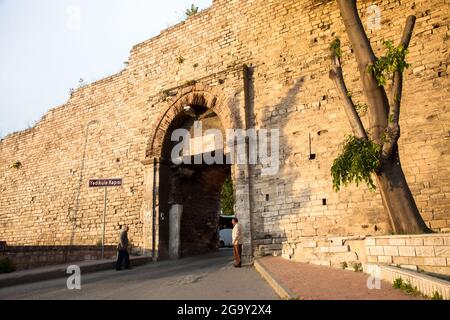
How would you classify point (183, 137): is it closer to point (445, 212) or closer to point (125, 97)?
point (125, 97)

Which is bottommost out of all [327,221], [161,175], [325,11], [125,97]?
[327,221]

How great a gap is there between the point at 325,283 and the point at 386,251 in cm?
124

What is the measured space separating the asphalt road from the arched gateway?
2.47 m

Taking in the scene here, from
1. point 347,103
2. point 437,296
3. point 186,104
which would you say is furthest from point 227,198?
point 437,296

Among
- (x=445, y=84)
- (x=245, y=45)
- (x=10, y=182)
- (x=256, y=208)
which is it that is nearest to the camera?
(x=445, y=84)

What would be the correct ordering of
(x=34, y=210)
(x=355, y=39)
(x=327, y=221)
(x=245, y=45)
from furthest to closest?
(x=34, y=210)
(x=245, y=45)
(x=327, y=221)
(x=355, y=39)

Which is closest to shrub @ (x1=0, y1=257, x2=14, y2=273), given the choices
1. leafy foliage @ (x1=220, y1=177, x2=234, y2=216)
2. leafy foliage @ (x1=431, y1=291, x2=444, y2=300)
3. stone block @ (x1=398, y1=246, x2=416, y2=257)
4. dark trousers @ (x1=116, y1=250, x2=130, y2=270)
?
dark trousers @ (x1=116, y1=250, x2=130, y2=270)

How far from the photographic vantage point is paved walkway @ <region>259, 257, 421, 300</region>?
4184 mm

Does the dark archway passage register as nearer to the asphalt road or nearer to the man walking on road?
the man walking on road

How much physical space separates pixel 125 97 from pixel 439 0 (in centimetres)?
981

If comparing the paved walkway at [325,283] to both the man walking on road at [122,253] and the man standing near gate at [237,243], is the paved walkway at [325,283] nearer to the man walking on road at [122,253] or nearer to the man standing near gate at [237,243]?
the man standing near gate at [237,243]

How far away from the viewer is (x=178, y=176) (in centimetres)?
1161

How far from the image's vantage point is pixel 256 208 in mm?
9000

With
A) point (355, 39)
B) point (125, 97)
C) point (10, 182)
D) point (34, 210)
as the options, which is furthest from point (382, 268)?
point (10, 182)
